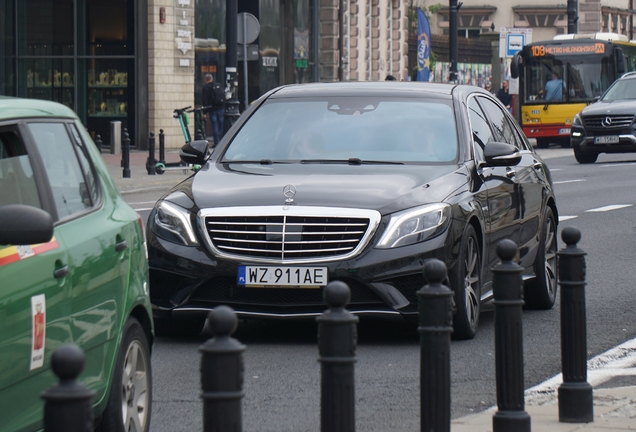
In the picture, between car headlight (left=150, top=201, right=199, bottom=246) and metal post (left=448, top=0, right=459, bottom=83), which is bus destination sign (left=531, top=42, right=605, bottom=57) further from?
car headlight (left=150, top=201, right=199, bottom=246)

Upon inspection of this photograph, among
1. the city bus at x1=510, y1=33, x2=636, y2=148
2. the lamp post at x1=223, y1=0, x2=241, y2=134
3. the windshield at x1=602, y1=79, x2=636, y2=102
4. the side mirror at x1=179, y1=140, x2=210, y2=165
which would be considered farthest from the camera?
the city bus at x1=510, y1=33, x2=636, y2=148

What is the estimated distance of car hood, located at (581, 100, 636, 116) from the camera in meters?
30.6

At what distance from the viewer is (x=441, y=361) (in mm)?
4684

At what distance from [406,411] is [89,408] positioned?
357 centimetres

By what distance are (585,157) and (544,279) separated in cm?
2231

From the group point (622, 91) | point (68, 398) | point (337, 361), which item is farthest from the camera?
point (622, 91)

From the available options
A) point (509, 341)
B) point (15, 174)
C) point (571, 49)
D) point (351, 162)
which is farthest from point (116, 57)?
point (15, 174)

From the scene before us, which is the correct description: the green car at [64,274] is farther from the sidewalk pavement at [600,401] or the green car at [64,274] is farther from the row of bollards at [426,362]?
the sidewalk pavement at [600,401]

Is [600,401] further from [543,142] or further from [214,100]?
[543,142]

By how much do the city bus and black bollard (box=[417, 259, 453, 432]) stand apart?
113 feet

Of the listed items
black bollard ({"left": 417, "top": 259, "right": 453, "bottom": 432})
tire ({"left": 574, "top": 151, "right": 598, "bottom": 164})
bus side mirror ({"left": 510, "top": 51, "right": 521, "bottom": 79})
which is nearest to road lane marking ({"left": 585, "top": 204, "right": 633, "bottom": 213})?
tire ({"left": 574, "top": 151, "right": 598, "bottom": 164})

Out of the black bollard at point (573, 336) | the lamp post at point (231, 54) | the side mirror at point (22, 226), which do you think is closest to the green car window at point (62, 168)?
the side mirror at point (22, 226)

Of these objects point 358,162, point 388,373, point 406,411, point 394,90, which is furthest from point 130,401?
point 394,90

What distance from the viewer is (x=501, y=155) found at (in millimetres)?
8883
